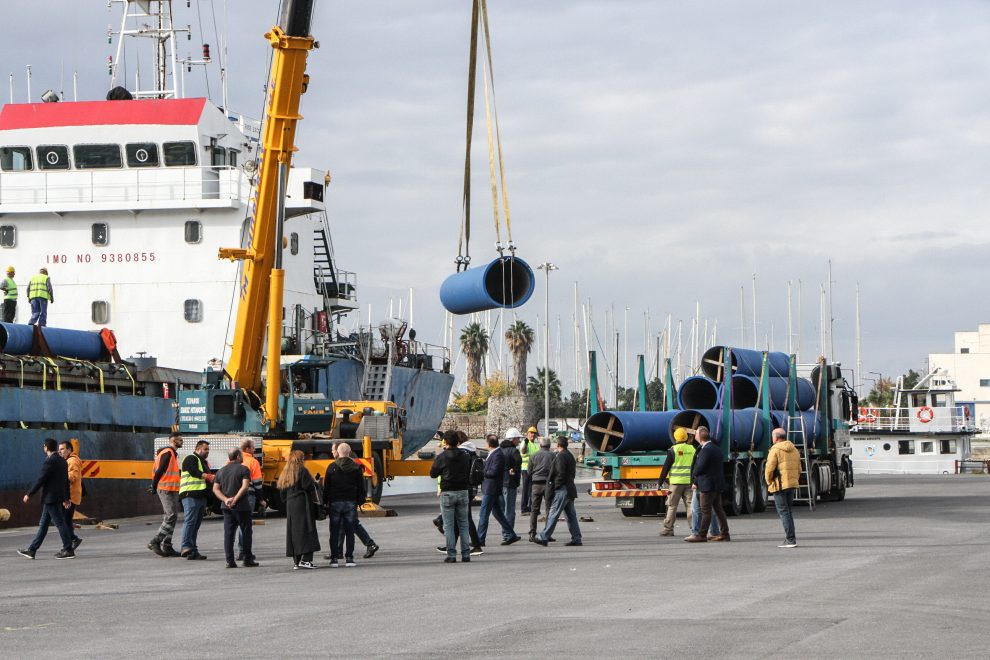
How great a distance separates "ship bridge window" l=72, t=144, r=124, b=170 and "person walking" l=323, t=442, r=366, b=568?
20488 millimetres

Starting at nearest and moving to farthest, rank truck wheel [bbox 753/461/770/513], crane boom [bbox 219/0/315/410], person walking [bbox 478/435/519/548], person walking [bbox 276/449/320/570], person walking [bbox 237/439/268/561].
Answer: person walking [bbox 276/449/320/570]
person walking [bbox 237/439/268/561]
person walking [bbox 478/435/519/548]
crane boom [bbox 219/0/315/410]
truck wheel [bbox 753/461/770/513]

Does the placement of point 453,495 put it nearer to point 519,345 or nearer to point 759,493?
point 759,493

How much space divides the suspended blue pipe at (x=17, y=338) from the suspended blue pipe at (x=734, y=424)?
42.4 feet

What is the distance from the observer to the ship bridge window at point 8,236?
3494 cm

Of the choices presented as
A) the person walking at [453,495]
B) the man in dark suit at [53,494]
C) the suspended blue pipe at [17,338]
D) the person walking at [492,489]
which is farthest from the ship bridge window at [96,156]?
the person walking at [453,495]

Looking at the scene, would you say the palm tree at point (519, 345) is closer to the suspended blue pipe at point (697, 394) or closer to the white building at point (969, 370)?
the white building at point (969, 370)

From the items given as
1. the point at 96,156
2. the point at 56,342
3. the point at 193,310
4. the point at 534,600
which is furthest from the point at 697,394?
the point at 96,156

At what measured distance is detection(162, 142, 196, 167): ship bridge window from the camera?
113ft

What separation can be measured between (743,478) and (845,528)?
12.0 ft

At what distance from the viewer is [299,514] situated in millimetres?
15609

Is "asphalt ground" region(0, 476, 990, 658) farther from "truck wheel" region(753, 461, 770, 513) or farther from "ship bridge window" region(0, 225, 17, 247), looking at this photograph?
"ship bridge window" region(0, 225, 17, 247)

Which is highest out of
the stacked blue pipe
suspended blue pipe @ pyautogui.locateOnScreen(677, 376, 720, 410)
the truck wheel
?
the stacked blue pipe

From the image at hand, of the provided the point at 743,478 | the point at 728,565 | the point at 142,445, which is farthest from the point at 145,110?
the point at 728,565

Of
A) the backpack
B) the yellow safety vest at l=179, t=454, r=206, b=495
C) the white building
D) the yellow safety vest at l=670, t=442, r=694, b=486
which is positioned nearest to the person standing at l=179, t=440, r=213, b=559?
the yellow safety vest at l=179, t=454, r=206, b=495
